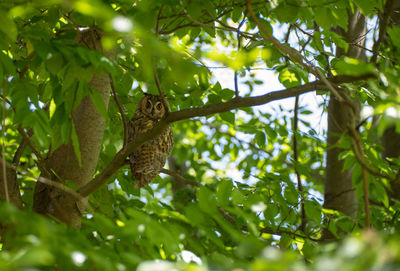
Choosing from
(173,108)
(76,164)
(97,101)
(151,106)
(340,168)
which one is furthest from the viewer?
(340,168)

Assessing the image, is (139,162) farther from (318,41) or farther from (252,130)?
(318,41)

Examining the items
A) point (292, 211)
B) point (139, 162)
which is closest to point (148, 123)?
point (139, 162)

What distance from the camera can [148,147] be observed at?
9.61ft

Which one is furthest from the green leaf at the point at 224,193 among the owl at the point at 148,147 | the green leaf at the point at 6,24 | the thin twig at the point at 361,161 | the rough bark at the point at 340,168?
the rough bark at the point at 340,168

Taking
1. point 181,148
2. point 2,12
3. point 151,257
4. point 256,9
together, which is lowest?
point 151,257

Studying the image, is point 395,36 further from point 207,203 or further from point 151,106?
point 151,106

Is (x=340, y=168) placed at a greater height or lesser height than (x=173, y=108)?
greater

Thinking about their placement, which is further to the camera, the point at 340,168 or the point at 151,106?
the point at 340,168

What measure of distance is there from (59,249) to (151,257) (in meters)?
0.42

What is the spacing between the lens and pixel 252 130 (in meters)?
2.86

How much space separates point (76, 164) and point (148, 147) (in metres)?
0.71

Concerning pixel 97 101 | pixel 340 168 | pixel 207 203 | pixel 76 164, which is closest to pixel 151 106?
pixel 76 164

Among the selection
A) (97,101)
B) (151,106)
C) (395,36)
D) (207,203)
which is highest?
(151,106)

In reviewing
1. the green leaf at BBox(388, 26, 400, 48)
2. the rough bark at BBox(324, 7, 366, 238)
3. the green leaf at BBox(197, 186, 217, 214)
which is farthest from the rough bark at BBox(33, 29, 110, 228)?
the rough bark at BBox(324, 7, 366, 238)
